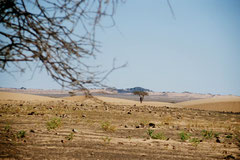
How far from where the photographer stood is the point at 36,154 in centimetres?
524

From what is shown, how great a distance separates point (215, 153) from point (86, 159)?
3.28m

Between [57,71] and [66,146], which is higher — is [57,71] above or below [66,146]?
above

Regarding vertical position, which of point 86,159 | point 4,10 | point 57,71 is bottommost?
point 86,159

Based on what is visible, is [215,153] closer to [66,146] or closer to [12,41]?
[66,146]

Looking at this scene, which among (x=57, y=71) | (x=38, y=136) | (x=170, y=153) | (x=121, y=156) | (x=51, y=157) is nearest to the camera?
(x=57, y=71)

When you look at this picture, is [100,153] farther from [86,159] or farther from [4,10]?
[4,10]

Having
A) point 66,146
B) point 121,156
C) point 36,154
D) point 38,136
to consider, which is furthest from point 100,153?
point 38,136

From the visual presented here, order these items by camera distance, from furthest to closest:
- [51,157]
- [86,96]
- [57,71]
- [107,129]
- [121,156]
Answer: [107,129]
[121,156]
[51,157]
[86,96]
[57,71]

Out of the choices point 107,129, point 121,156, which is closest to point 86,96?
point 121,156

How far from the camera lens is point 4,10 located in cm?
290

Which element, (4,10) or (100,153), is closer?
(4,10)

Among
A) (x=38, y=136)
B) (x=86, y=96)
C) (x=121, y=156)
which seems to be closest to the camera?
(x=86, y=96)

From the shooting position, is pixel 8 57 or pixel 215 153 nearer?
pixel 8 57

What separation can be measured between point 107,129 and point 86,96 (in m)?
5.78
